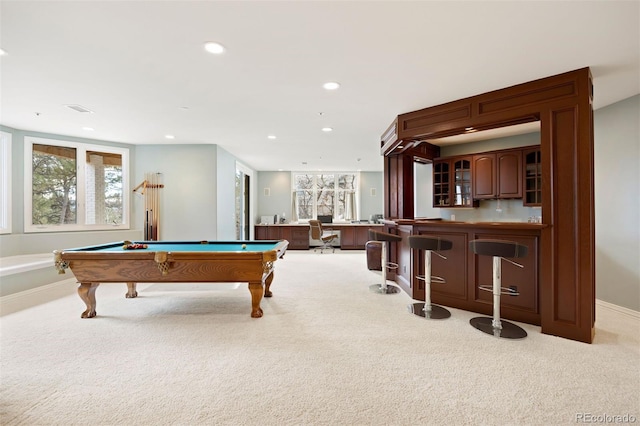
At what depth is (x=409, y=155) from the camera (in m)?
4.75

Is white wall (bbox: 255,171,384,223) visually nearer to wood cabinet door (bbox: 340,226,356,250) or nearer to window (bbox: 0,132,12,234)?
wood cabinet door (bbox: 340,226,356,250)

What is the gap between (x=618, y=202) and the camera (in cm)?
329

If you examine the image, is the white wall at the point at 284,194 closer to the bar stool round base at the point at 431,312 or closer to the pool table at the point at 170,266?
the bar stool round base at the point at 431,312

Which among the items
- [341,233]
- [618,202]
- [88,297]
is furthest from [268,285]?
[341,233]

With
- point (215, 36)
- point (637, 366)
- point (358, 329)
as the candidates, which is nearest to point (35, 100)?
point (215, 36)

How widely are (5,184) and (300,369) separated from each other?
5.56 m

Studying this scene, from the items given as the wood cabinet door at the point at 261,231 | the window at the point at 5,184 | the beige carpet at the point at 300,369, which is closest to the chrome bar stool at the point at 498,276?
the beige carpet at the point at 300,369

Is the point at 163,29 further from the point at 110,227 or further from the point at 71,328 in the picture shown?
the point at 110,227

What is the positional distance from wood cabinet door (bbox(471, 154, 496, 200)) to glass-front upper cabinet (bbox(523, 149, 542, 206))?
457mm

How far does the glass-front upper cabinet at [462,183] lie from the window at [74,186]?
6444 millimetres

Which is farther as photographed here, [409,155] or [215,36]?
[409,155]

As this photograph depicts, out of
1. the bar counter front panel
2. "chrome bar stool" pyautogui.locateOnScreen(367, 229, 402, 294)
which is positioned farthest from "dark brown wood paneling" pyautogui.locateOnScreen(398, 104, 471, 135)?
"chrome bar stool" pyautogui.locateOnScreen(367, 229, 402, 294)

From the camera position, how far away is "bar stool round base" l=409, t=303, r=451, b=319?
9.91 ft

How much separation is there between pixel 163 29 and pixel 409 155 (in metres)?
3.84
